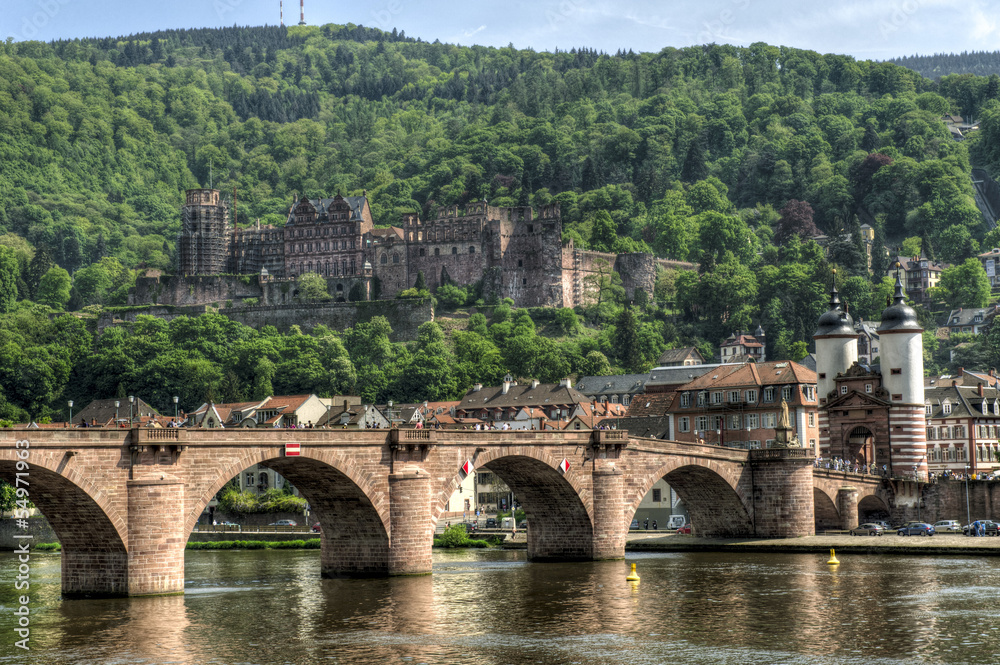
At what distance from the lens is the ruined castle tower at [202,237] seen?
193 metres

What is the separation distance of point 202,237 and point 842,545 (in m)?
133

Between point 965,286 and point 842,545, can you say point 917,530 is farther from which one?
point 965,286

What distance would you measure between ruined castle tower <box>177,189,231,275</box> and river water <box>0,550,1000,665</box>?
126 metres

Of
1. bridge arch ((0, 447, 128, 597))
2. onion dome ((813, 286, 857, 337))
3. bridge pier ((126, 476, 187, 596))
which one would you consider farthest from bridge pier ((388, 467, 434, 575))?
onion dome ((813, 286, 857, 337))

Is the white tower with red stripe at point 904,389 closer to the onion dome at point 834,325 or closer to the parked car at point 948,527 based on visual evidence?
the onion dome at point 834,325

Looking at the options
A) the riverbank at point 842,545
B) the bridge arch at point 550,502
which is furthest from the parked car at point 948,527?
the bridge arch at point 550,502

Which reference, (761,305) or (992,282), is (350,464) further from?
(992,282)

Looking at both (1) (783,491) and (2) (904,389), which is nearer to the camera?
(1) (783,491)

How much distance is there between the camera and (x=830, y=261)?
187 metres

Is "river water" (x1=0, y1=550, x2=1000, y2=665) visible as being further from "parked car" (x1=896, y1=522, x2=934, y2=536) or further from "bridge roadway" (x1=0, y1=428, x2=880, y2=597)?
"parked car" (x1=896, y1=522, x2=934, y2=536)

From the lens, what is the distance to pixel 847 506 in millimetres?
87062

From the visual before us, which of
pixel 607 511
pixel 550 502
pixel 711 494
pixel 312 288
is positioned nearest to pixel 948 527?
pixel 711 494

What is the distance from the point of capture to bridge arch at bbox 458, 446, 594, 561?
6862 cm

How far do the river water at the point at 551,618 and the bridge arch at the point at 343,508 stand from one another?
55.2 inches
